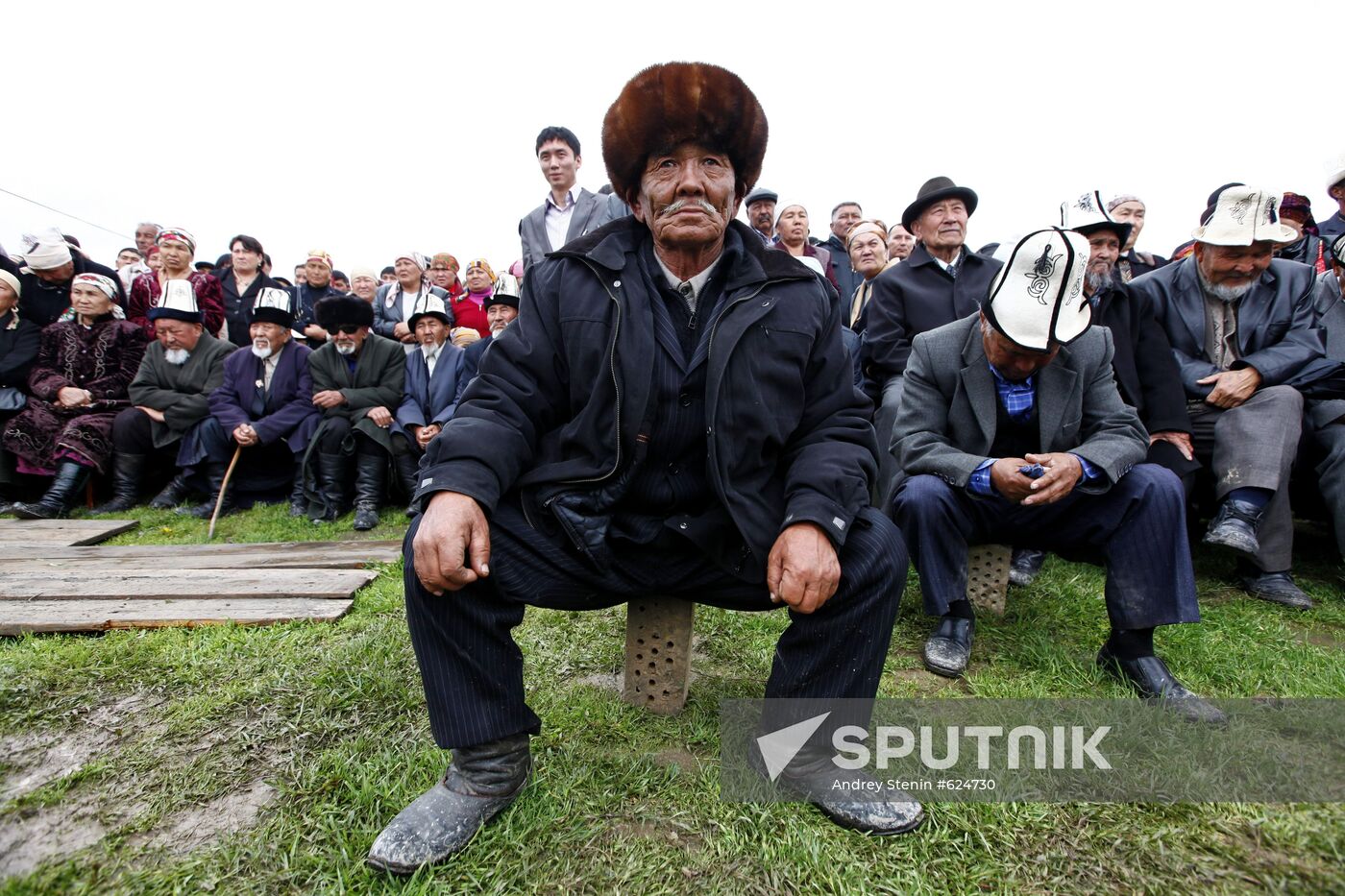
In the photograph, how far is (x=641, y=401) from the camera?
205 cm

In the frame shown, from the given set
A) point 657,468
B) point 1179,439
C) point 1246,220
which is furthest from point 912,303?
point 657,468

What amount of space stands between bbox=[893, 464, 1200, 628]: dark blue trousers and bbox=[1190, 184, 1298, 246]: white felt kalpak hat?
215cm

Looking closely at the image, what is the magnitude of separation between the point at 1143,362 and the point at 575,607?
360 centimetres

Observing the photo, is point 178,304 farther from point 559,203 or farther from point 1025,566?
point 1025,566

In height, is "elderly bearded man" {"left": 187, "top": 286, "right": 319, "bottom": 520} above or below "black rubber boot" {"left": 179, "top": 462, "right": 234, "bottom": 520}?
above

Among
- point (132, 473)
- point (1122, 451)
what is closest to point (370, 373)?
point (132, 473)

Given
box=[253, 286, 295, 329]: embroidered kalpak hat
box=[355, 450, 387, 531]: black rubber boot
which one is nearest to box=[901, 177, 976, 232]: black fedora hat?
box=[355, 450, 387, 531]: black rubber boot

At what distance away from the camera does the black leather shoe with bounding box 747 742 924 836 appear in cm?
187

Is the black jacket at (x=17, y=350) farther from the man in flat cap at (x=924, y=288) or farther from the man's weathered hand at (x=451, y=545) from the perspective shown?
the man in flat cap at (x=924, y=288)

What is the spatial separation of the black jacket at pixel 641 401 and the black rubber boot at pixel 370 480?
4570 mm

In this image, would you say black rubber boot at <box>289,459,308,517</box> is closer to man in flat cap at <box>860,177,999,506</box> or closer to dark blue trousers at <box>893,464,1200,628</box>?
man in flat cap at <box>860,177,999,506</box>

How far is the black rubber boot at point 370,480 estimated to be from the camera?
6133mm

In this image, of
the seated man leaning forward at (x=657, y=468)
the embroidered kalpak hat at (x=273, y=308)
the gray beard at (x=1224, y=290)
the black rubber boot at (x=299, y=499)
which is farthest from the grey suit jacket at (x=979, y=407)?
the embroidered kalpak hat at (x=273, y=308)

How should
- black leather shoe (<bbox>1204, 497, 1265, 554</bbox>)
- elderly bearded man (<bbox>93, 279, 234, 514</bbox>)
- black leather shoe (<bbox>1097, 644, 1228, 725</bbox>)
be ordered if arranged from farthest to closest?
1. elderly bearded man (<bbox>93, 279, 234, 514</bbox>)
2. black leather shoe (<bbox>1204, 497, 1265, 554</bbox>)
3. black leather shoe (<bbox>1097, 644, 1228, 725</bbox>)
